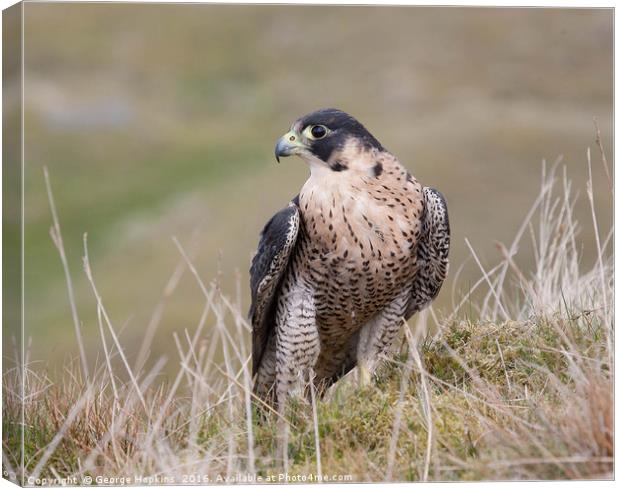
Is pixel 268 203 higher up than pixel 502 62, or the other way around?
pixel 502 62

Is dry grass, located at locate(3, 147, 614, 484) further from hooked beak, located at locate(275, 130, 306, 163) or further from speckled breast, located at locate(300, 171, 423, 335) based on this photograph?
hooked beak, located at locate(275, 130, 306, 163)

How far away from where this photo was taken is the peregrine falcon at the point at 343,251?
5172mm

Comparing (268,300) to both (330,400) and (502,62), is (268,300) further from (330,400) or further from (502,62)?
(502,62)

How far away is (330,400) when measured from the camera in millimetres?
4871

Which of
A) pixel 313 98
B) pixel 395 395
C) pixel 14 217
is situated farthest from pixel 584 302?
pixel 313 98

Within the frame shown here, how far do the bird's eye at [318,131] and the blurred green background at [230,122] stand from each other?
571 millimetres

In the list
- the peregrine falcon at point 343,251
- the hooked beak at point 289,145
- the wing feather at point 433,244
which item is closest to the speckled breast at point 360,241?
the peregrine falcon at point 343,251

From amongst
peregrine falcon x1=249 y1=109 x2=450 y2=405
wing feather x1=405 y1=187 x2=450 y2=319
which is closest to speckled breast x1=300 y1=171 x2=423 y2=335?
peregrine falcon x1=249 y1=109 x2=450 y2=405

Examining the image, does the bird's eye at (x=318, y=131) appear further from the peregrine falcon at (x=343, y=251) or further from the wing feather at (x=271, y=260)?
the wing feather at (x=271, y=260)

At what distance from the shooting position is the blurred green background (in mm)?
5211

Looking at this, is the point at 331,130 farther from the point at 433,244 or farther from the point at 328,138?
the point at 433,244

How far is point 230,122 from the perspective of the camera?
8.73 m

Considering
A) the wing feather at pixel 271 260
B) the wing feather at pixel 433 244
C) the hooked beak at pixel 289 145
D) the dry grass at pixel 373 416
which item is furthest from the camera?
the wing feather at pixel 433 244

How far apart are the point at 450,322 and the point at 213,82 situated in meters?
2.83
